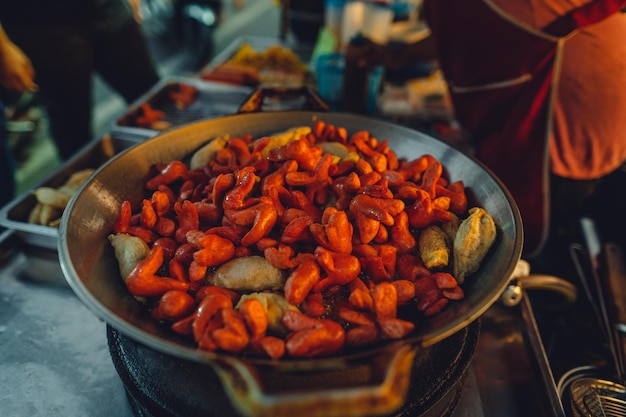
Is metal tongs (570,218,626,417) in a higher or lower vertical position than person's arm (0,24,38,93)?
lower

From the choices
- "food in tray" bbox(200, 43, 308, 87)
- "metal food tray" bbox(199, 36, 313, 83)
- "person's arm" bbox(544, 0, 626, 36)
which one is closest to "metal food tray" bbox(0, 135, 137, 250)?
"food in tray" bbox(200, 43, 308, 87)

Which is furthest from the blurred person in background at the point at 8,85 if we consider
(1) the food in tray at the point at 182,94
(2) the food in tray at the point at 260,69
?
(2) the food in tray at the point at 260,69

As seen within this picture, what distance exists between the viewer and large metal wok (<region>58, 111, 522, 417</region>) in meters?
0.80

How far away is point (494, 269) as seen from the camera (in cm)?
120

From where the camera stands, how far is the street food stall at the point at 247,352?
2.97 ft

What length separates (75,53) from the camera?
9.90ft

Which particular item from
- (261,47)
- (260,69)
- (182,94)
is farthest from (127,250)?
(261,47)

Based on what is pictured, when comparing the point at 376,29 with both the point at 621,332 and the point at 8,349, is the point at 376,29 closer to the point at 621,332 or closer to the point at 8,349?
the point at 621,332

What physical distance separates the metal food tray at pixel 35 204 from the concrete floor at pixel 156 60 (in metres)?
0.21

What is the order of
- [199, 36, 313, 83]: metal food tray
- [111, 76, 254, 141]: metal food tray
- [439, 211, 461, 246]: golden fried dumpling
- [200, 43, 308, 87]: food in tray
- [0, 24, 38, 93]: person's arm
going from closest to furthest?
[439, 211, 461, 246]: golden fried dumpling
[0, 24, 38, 93]: person's arm
[111, 76, 254, 141]: metal food tray
[200, 43, 308, 87]: food in tray
[199, 36, 313, 83]: metal food tray

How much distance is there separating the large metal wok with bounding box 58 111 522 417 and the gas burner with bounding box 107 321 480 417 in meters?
0.14

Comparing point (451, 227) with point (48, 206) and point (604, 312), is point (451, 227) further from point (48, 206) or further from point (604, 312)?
point (48, 206)

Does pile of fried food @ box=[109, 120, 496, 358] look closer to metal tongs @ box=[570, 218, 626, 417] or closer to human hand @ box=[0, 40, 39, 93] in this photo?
metal tongs @ box=[570, 218, 626, 417]

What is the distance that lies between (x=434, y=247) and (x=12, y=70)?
2511 mm
